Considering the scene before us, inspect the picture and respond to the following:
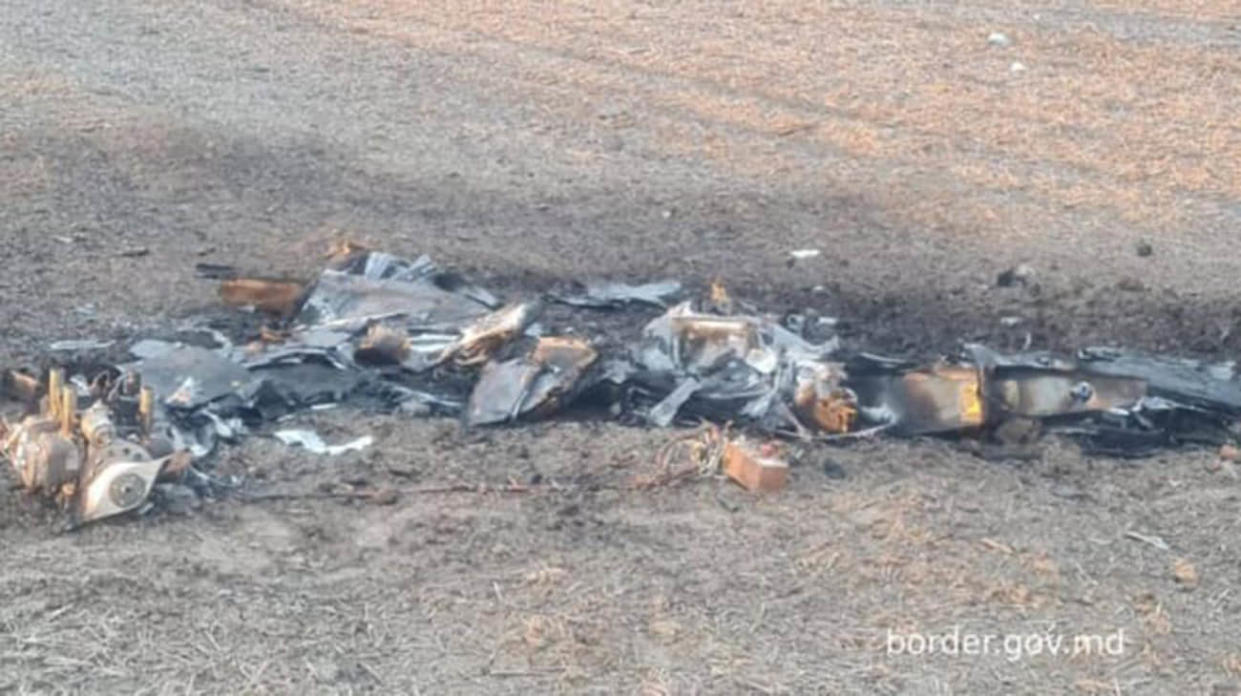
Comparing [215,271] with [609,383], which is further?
[215,271]

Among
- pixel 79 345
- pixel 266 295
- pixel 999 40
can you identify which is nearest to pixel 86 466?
pixel 79 345

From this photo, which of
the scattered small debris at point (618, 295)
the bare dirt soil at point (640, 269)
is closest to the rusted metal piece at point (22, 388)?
the bare dirt soil at point (640, 269)

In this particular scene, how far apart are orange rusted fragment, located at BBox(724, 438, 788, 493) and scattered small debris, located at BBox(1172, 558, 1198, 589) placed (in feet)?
3.92

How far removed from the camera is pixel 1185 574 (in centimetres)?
581

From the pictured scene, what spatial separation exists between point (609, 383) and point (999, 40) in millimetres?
7728

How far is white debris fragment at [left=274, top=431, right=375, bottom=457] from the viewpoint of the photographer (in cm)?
647

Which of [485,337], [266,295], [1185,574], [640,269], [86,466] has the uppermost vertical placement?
[1185,574]

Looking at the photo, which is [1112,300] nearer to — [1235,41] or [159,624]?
[159,624]

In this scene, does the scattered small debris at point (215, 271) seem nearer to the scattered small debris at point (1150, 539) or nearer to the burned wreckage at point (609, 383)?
the burned wreckage at point (609, 383)

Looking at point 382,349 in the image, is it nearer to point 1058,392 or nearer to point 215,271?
point 215,271

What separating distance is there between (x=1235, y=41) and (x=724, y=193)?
19.2ft

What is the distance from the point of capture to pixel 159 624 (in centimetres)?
524

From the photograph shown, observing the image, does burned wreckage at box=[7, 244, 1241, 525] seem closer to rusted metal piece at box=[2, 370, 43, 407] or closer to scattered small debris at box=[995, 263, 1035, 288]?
rusted metal piece at box=[2, 370, 43, 407]

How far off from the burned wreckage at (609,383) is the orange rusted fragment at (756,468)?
2cm
